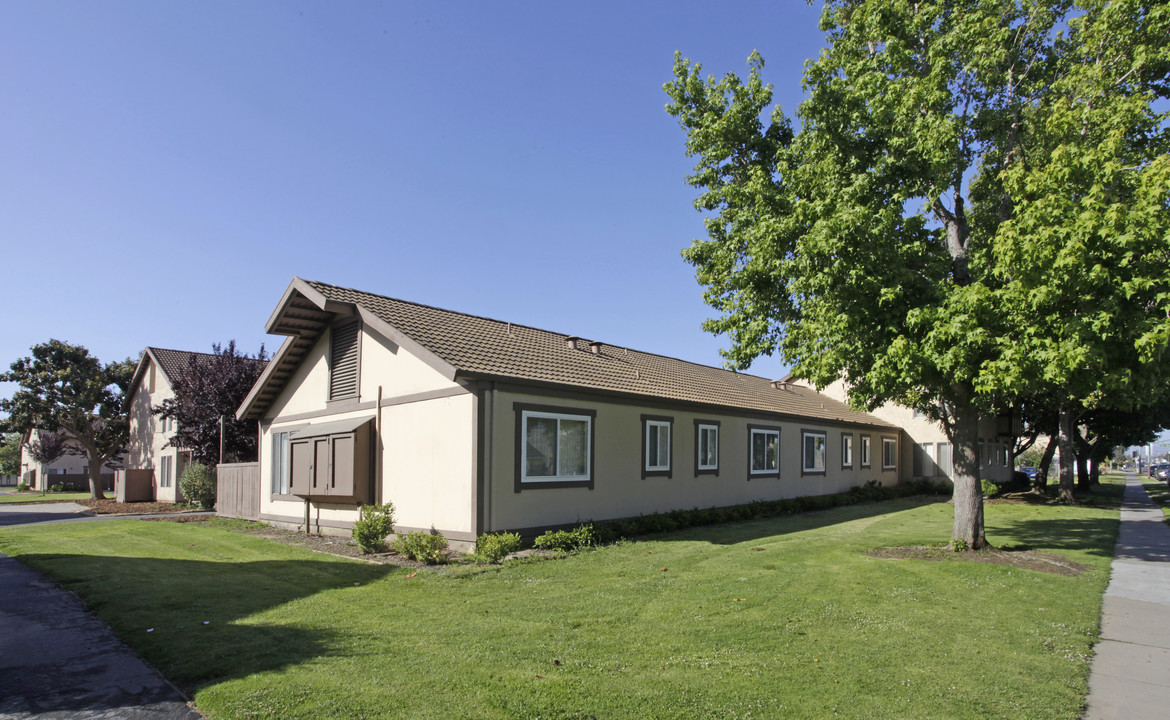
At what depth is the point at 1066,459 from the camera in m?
30.3

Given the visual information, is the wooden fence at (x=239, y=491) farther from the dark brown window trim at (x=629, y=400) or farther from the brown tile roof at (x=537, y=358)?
the dark brown window trim at (x=629, y=400)

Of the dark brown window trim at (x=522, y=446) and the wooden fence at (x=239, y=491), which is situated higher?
the dark brown window trim at (x=522, y=446)

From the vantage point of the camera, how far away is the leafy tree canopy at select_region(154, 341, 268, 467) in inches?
1128

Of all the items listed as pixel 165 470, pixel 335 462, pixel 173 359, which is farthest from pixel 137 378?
pixel 335 462

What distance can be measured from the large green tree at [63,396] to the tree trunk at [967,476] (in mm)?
42201

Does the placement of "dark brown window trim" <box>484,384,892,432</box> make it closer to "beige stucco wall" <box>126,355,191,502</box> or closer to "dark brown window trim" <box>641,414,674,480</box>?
"dark brown window trim" <box>641,414,674,480</box>

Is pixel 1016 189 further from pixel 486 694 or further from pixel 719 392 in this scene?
pixel 719 392

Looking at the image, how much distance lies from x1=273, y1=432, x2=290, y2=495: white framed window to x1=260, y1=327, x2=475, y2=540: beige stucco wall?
972 mm

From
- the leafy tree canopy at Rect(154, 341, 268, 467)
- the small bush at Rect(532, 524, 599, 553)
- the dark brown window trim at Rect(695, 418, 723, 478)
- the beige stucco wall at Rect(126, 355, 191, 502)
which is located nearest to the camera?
the small bush at Rect(532, 524, 599, 553)

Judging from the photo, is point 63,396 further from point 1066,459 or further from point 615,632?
point 1066,459

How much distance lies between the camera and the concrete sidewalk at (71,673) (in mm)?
5488

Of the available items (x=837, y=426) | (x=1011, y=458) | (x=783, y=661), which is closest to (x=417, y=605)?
(x=783, y=661)

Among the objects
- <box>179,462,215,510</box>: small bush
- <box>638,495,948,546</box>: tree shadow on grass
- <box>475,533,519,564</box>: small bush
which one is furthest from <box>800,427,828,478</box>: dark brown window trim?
<box>179,462,215,510</box>: small bush

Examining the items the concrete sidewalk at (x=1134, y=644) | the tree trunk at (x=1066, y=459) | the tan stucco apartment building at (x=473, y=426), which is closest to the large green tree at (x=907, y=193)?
the concrete sidewalk at (x=1134, y=644)
